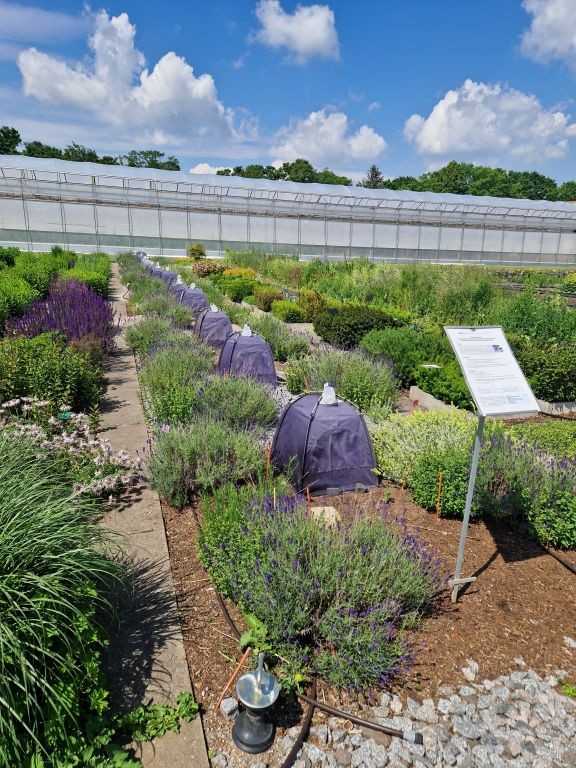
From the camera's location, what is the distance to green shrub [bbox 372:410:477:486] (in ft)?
15.0

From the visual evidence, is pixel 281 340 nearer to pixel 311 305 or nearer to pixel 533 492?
pixel 311 305

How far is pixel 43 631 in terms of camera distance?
1.89m

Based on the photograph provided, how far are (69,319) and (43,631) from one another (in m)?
6.68

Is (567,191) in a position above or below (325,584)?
above

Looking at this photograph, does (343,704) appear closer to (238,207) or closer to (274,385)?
(274,385)

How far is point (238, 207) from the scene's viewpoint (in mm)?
32938

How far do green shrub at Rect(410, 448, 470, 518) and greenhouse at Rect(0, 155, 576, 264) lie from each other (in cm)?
3045

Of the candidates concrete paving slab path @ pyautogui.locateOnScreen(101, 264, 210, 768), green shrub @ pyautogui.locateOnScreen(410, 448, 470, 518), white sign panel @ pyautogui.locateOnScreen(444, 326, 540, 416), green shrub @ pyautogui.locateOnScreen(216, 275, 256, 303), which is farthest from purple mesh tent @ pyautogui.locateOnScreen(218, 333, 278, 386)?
green shrub @ pyautogui.locateOnScreen(216, 275, 256, 303)

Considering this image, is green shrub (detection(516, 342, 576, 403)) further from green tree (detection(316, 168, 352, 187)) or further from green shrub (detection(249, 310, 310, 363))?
green tree (detection(316, 168, 352, 187))

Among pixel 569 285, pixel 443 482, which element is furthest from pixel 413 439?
pixel 569 285

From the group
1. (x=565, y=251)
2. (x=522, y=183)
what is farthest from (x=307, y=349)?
(x=522, y=183)

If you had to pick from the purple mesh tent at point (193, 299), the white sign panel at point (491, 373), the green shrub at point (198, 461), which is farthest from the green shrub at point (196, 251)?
the white sign panel at point (491, 373)

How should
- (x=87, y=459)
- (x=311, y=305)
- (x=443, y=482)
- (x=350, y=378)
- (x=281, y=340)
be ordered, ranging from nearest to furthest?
(x=443, y=482) → (x=87, y=459) → (x=350, y=378) → (x=281, y=340) → (x=311, y=305)

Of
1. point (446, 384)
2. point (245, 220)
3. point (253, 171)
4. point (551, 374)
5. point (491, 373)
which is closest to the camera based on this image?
point (491, 373)
